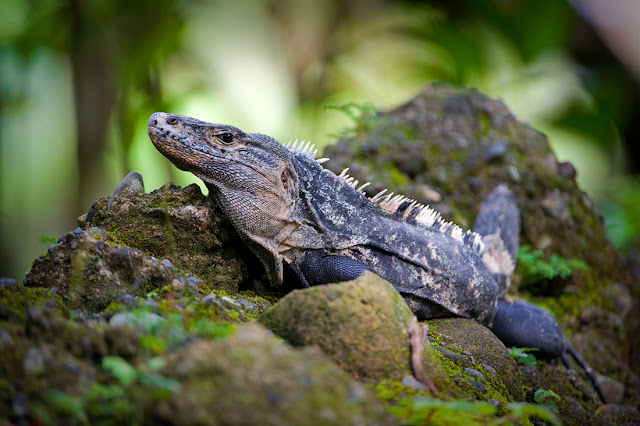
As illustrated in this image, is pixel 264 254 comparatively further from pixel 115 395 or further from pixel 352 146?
pixel 352 146

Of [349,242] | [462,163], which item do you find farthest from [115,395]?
[462,163]

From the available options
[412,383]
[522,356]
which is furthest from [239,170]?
[522,356]

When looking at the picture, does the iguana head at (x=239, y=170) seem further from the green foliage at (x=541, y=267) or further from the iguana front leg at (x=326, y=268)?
the green foliage at (x=541, y=267)

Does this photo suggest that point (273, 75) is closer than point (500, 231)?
No

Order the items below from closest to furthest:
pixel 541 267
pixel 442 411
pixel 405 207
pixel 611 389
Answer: pixel 442 411 → pixel 405 207 → pixel 611 389 → pixel 541 267

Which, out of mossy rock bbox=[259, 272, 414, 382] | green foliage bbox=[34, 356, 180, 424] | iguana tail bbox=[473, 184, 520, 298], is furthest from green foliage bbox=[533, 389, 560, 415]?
green foliage bbox=[34, 356, 180, 424]

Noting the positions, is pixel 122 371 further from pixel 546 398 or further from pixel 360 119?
pixel 360 119

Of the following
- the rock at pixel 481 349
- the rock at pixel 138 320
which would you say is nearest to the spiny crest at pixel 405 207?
the rock at pixel 481 349
